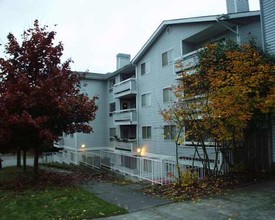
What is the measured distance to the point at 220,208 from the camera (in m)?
8.66

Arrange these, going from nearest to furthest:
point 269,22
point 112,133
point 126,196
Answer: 1. point 126,196
2. point 269,22
3. point 112,133

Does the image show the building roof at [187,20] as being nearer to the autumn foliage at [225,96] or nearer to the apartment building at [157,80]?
the apartment building at [157,80]

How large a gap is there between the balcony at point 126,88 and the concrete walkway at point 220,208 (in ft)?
61.9

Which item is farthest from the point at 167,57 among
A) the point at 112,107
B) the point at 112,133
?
the point at 112,133

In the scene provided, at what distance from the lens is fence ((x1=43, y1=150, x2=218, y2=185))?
14.0m

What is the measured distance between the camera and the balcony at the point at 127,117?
94.5 feet

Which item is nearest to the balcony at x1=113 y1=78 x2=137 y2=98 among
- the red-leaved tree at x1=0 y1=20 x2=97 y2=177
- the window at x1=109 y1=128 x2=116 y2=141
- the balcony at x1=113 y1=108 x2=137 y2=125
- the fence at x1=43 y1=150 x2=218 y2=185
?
the balcony at x1=113 y1=108 x2=137 y2=125

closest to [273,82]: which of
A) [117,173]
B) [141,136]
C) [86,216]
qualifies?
[86,216]

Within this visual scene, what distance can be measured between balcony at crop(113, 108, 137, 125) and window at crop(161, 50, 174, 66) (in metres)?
6.07

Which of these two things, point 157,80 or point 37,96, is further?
point 157,80

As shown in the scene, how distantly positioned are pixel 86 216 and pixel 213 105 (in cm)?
632

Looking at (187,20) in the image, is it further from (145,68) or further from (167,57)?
(145,68)

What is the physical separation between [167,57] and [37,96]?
45.3ft

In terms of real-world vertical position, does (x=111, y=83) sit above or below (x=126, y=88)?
above
